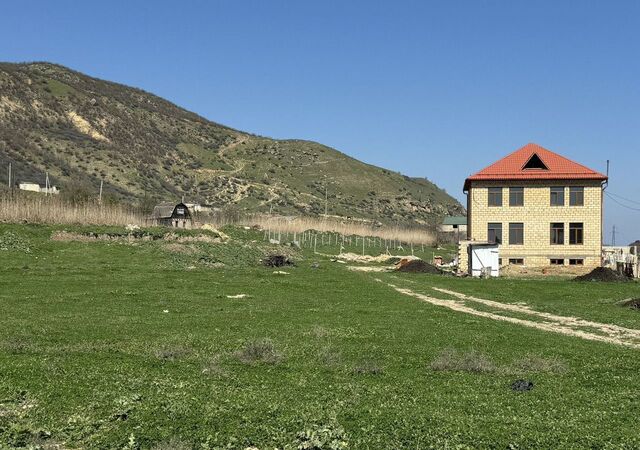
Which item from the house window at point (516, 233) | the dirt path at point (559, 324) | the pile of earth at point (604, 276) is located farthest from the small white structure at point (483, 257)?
the dirt path at point (559, 324)

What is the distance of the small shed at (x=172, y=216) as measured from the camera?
288 ft

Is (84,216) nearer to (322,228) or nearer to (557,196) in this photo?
(322,228)

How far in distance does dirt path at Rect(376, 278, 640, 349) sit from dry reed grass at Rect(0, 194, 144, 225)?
42592mm

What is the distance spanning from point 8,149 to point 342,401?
117431 millimetres

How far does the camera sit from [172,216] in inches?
3467

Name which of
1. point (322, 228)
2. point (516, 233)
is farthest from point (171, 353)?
point (322, 228)

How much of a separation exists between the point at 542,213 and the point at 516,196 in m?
3.03

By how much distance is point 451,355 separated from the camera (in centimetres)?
1661

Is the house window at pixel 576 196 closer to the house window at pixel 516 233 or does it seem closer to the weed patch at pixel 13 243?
the house window at pixel 516 233

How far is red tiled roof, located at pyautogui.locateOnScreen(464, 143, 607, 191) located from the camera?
212 feet

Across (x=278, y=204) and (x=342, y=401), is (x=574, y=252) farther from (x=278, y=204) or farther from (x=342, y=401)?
(x=278, y=204)

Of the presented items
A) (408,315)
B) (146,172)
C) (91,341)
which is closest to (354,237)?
(146,172)

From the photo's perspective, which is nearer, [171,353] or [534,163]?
[171,353]

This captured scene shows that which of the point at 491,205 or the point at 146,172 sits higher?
the point at 146,172
